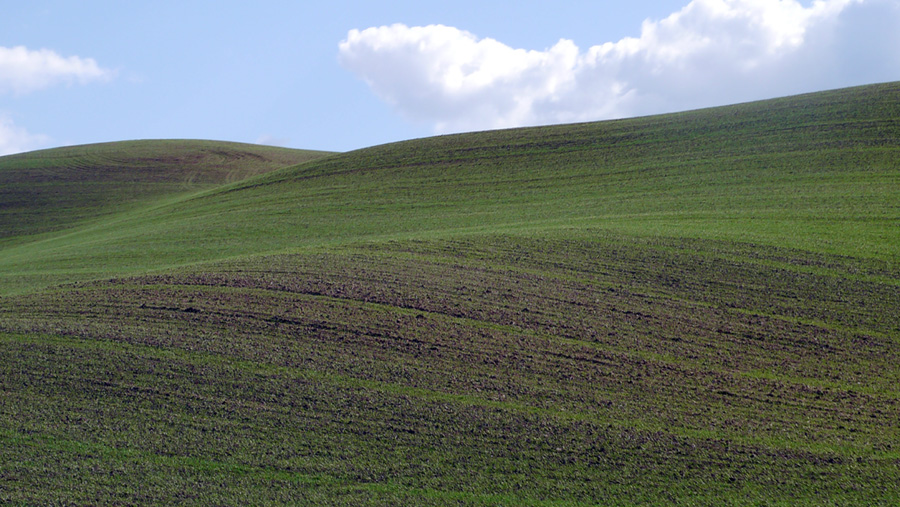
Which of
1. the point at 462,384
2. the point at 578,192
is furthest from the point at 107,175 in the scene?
the point at 462,384

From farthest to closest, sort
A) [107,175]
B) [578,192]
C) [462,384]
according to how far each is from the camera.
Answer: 1. [107,175]
2. [578,192]
3. [462,384]

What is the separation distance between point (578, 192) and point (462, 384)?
22.1m

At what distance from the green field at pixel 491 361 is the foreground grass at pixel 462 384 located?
0.16 ft

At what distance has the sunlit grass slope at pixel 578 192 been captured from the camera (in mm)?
24719

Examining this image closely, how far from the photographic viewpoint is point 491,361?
1277cm

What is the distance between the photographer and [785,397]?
38.7 feet

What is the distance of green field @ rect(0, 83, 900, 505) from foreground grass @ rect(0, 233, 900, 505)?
50 mm

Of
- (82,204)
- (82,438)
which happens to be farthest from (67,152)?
(82,438)

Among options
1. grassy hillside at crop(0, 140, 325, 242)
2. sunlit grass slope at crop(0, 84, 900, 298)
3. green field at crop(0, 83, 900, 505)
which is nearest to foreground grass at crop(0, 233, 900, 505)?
green field at crop(0, 83, 900, 505)

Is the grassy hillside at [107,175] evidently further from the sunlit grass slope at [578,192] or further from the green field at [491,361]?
the green field at [491,361]

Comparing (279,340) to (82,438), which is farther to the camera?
(279,340)

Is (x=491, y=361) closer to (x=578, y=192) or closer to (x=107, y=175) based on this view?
(x=578, y=192)

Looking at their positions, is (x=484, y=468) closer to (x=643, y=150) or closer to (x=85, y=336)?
Answer: (x=85, y=336)

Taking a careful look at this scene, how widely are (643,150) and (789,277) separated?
69.4 feet
